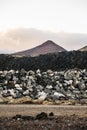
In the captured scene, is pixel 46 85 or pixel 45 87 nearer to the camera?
pixel 45 87

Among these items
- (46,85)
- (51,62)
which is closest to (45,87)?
(46,85)

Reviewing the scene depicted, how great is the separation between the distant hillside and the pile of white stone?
4.85 metres

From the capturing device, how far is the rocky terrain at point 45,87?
42938 mm

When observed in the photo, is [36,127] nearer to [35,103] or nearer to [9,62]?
[35,103]

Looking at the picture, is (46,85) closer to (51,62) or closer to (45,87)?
(45,87)

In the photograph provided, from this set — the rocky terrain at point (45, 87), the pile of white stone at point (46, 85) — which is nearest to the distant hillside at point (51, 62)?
the pile of white stone at point (46, 85)

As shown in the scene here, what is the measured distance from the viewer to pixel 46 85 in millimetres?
50531

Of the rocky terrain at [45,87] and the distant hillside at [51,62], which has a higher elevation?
the distant hillside at [51,62]

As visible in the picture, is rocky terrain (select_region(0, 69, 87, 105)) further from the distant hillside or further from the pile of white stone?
the distant hillside

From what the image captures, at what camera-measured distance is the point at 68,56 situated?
6281 cm

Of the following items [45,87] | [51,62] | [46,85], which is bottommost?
[45,87]

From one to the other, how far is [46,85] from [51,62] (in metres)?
12.6

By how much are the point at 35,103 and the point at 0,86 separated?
404 inches

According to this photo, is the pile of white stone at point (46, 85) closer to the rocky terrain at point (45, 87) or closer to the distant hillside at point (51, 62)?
the rocky terrain at point (45, 87)
